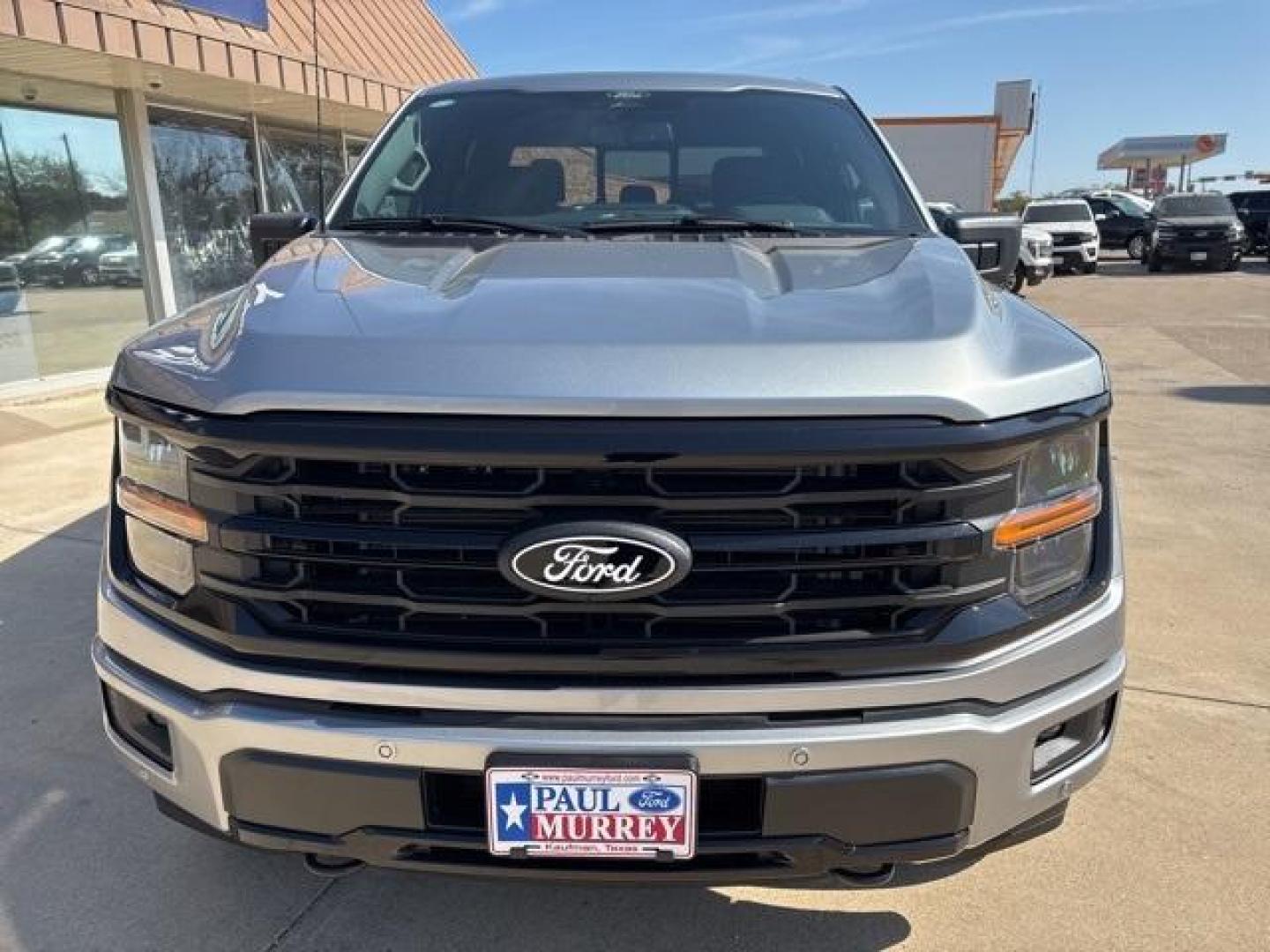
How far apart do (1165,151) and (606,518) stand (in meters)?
77.9

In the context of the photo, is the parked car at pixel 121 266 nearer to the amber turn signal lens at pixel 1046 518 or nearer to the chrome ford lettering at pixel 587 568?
the chrome ford lettering at pixel 587 568

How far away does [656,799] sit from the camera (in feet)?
5.48

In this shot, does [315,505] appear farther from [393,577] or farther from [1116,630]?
[1116,630]

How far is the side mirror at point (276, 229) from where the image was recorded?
118 inches

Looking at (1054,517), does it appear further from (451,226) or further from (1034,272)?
(1034,272)

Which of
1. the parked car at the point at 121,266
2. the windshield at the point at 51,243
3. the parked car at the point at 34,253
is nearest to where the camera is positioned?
the parked car at the point at 34,253

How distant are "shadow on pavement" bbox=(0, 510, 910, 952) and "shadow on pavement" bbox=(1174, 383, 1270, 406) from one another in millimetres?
7755

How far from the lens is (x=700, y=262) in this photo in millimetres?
2234

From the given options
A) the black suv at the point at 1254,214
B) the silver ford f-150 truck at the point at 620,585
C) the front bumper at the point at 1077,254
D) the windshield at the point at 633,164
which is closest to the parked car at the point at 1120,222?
the black suv at the point at 1254,214

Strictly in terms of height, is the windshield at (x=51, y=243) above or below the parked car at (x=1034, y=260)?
above

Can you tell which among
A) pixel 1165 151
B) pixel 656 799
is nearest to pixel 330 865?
pixel 656 799

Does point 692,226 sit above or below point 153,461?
above

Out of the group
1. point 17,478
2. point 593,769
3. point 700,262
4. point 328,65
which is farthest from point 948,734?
point 328,65

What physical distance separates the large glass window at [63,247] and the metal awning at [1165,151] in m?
70.5
